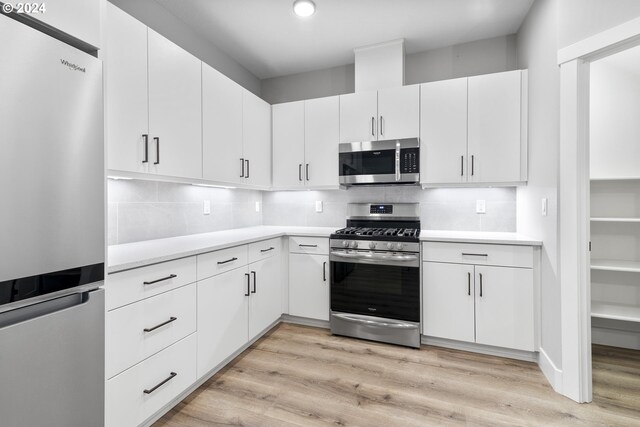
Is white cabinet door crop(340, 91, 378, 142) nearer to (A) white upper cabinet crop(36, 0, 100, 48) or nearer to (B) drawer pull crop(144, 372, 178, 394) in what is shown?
(A) white upper cabinet crop(36, 0, 100, 48)

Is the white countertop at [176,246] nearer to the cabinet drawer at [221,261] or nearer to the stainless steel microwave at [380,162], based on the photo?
the cabinet drawer at [221,261]

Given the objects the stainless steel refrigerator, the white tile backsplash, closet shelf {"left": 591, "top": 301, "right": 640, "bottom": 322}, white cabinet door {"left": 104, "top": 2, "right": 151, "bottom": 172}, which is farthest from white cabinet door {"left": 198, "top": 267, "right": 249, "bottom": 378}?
closet shelf {"left": 591, "top": 301, "right": 640, "bottom": 322}

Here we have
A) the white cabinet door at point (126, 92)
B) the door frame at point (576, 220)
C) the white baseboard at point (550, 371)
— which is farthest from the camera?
the white baseboard at point (550, 371)

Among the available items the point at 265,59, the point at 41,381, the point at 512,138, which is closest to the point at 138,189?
the point at 41,381

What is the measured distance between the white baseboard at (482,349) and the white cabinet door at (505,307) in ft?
0.26

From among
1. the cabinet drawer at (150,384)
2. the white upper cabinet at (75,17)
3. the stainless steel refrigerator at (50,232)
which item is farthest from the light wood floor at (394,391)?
the white upper cabinet at (75,17)

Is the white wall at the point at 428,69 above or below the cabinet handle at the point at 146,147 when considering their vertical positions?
above

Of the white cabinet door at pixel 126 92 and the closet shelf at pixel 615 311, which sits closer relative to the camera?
the white cabinet door at pixel 126 92

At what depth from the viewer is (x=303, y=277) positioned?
10.1 feet

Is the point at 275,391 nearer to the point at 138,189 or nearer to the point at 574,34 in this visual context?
the point at 138,189

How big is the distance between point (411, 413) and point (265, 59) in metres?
3.44

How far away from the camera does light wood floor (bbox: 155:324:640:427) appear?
1763 millimetres

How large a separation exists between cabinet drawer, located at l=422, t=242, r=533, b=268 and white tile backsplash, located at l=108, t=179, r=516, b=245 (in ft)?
1.95

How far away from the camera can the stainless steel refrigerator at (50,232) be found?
37.2 inches
